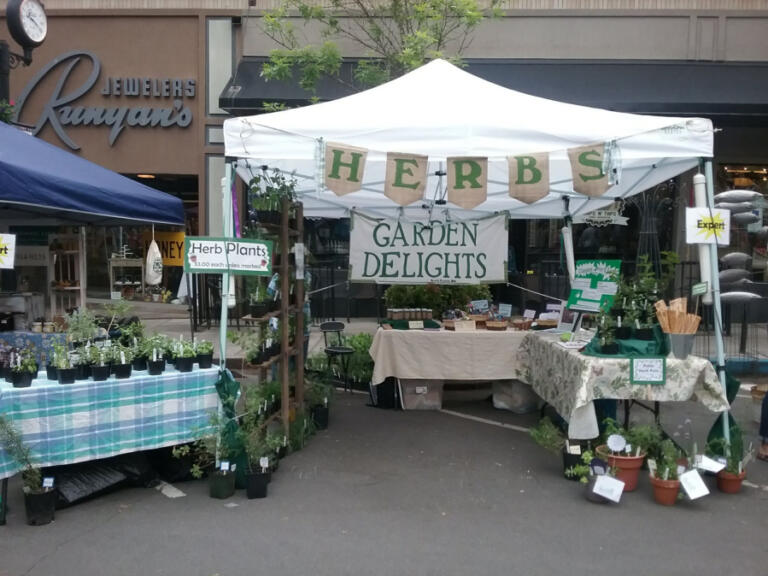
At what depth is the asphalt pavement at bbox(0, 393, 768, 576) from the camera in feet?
12.5

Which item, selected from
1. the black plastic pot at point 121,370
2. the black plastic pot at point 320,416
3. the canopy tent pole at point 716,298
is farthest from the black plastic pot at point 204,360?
the canopy tent pole at point 716,298

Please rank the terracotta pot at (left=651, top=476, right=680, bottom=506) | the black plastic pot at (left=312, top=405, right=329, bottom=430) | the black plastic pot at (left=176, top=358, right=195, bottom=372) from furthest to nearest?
the black plastic pot at (left=312, top=405, right=329, bottom=430), the black plastic pot at (left=176, top=358, right=195, bottom=372), the terracotta pot at (left=651, top=476, right=680, bottom=506)

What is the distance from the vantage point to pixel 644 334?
17.0ft

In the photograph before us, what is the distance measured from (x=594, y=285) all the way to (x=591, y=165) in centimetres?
168

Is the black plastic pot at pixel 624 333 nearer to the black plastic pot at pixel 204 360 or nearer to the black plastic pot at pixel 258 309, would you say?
the black plastic pot at pixel 258 309

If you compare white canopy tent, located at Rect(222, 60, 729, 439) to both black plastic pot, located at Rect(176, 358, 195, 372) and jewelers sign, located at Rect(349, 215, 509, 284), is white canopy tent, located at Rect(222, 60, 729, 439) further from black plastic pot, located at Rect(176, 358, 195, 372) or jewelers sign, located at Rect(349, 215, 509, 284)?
jewelers sign, located at Rect(349, 215, 509, 284)

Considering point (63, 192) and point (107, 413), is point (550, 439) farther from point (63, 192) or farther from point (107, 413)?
point (63, 192)

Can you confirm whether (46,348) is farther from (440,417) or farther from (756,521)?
(756,521)

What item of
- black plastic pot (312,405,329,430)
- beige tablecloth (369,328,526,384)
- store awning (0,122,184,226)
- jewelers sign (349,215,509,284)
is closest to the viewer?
store awning (0,122,184,226)

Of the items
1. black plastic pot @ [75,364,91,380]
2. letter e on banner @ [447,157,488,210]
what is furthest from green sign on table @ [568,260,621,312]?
black plastic pot @ [75,364,91,380]

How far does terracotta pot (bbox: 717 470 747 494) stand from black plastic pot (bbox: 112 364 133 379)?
438cm

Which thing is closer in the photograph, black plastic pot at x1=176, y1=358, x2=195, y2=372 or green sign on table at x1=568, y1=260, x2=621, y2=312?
black plastic pot at x1=176, y1=358, x2=195, y2=372

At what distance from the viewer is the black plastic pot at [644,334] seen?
16.9 feet

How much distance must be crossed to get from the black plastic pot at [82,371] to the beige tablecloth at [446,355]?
3124 mm
